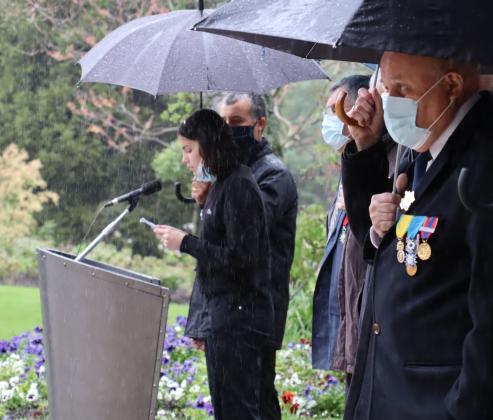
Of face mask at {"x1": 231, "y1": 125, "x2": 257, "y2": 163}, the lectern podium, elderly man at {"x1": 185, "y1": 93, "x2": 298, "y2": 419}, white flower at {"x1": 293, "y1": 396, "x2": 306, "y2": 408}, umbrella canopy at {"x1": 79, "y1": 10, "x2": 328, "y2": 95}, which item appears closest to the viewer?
the lectern podium

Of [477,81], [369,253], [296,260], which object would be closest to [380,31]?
[477,81]

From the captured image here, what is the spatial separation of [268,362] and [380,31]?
2824mm

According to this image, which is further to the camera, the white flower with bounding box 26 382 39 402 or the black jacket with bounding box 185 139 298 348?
the white flower with bounding box 26 382 39 402

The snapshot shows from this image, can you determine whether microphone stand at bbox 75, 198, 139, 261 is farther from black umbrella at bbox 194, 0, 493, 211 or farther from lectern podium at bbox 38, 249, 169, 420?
black umbrella at bbox 194, 0, 493, 211

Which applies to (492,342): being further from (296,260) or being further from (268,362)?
(296,260)

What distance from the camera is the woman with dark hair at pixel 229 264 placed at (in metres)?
4.91

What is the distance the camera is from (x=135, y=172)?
49.0 feet

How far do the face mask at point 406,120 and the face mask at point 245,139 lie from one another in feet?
9.02

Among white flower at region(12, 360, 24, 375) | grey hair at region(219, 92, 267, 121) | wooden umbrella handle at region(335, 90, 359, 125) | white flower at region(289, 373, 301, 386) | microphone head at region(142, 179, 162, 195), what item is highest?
grey hair at region(219, 92, 267, 121)

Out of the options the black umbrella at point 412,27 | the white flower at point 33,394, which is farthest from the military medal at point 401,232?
the white flower at point 33,394

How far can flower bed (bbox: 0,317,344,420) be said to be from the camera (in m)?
6.93

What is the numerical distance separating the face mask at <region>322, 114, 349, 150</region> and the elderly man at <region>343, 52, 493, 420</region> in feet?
4.89

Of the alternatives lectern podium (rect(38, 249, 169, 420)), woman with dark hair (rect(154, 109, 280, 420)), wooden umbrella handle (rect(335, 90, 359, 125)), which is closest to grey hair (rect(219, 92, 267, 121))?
woman with dark hair (rect(154, 109, 280, 420))

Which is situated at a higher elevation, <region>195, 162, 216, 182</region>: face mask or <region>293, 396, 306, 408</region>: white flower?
<region>195, 162, 216, 182</region>: face mask
